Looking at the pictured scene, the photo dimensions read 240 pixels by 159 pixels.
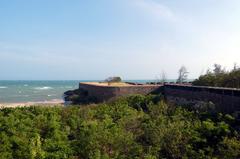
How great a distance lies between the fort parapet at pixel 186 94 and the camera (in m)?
18.0

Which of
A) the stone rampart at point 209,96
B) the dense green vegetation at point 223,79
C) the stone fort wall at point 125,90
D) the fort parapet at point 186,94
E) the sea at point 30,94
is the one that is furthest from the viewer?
the sea at point 30,94

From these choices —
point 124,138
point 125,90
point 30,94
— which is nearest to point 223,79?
point 125,90

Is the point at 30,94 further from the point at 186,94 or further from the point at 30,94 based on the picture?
the point at 186,94

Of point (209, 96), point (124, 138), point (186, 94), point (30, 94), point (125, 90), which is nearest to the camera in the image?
point (124, 138)

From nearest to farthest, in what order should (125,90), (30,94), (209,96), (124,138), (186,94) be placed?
(124,138) → (209,96) → (186,94) → (125,90) → (30,94)

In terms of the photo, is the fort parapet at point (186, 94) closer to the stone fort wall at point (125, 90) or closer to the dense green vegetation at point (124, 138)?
the stone fort wall at point (125, 90)

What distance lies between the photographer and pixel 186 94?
23.0m

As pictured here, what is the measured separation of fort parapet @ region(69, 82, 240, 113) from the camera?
59.1ft

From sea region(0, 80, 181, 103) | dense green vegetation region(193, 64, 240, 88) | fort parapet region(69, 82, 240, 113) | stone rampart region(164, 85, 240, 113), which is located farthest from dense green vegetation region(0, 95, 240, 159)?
sea region(0, 80, 181, 103)

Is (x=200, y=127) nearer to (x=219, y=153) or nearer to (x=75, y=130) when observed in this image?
(x=219, y=153)

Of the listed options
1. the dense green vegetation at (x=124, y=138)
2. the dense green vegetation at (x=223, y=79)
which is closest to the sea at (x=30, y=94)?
the dense green vegetation at (x=223, y=79)

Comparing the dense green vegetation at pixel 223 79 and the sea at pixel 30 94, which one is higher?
the dense green vegetation at pixel 223 79

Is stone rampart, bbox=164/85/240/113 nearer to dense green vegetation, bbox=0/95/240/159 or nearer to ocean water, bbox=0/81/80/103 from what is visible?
dense green vegetation, bbox=0/95/240/159

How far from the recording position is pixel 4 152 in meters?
12.8
